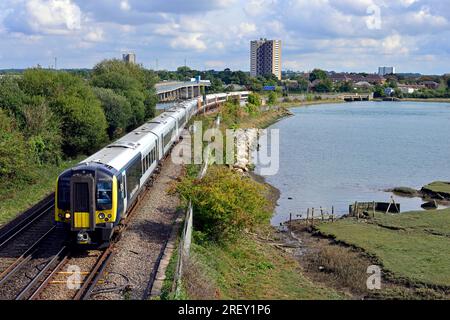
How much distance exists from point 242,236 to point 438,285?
8.54 metres

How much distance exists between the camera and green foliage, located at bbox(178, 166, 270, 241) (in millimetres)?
22594

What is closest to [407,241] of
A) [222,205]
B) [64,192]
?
[222,205]

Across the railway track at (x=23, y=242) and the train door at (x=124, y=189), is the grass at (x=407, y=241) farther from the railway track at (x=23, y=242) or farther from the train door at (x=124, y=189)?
the railway track at (x=23, y=242)

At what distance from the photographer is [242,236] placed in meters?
26.0

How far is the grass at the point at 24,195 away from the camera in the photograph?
83.2 ft

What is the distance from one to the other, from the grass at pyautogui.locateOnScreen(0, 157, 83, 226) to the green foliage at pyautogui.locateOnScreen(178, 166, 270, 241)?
756 cm

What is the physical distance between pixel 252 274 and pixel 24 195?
13413mm

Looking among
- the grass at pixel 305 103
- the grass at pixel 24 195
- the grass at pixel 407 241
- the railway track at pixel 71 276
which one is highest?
the grass at pixel 305 103

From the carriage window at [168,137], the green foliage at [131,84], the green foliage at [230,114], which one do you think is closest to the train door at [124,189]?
the carriage window at [168,137]

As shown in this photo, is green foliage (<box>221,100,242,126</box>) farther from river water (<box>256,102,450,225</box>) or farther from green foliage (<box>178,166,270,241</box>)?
green foliage (<box>178,166,270,241</box>)

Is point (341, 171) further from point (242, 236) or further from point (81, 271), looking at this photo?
point (81, 271)

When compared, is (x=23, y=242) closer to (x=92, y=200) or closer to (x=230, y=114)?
(x=92, y=200)

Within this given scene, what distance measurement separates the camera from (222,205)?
2261 centimetres

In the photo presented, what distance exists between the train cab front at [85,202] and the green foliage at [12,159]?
1228 cm
